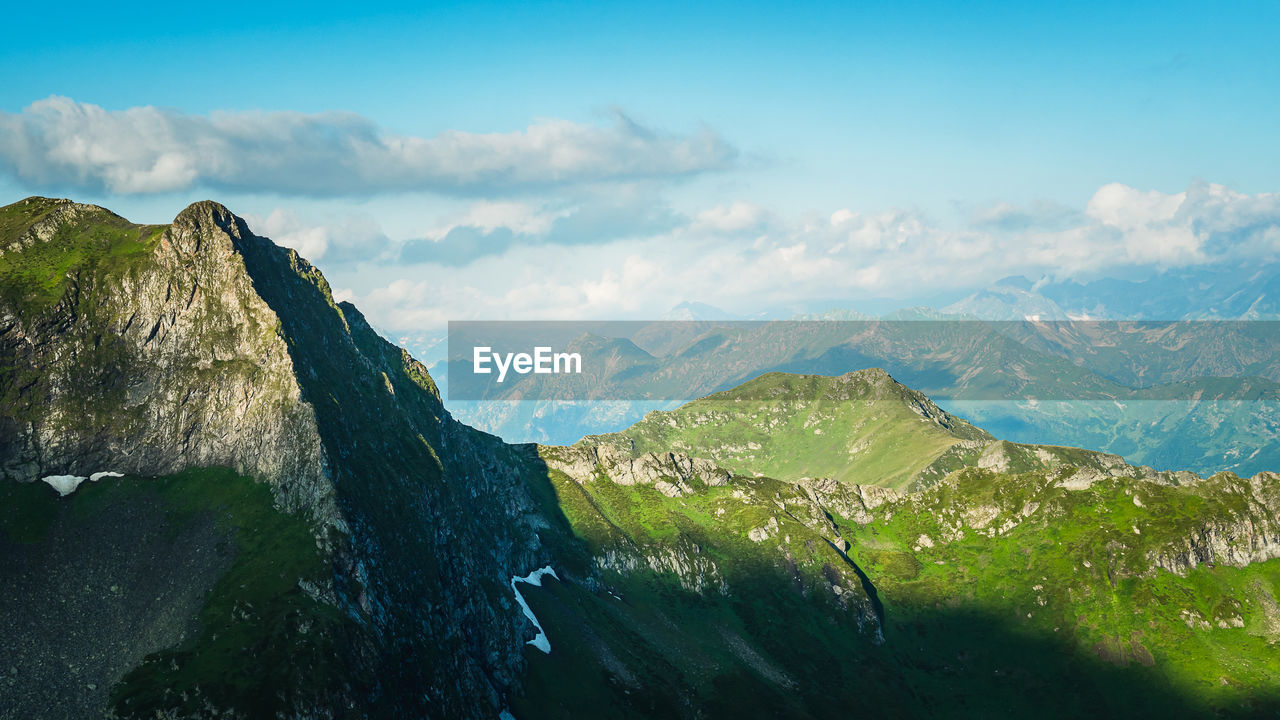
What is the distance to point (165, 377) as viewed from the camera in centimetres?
16788

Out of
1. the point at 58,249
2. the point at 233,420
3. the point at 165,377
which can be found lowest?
the point at 233,420

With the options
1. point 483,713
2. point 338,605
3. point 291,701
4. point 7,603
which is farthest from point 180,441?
point 483,713

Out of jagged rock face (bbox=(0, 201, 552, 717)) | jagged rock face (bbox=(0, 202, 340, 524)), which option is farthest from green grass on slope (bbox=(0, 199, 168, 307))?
jagged rock face (bbox=(0, 202, 340, 524))

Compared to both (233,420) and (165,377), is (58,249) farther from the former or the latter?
(233,420)

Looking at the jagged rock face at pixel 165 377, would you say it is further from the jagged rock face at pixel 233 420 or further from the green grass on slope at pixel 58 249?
the green grass on slope at pixel 58 249

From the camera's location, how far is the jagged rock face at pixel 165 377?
156m

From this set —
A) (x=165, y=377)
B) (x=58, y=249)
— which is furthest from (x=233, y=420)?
(x=58, y=249)

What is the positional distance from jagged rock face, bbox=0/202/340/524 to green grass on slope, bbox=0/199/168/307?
2539 millimetres

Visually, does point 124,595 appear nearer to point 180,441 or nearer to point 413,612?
point 180,441

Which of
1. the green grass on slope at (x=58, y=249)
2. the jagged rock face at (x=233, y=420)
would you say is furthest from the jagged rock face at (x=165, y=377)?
the green grass on slope at (x=58, y=249)

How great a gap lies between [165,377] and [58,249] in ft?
134

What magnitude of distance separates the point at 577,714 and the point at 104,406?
123m

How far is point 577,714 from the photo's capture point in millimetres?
192250

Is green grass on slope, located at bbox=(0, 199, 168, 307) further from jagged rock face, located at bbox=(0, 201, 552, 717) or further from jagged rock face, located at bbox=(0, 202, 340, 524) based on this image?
jagged rock face, located at bbox=(0, 202, 340, 524)
